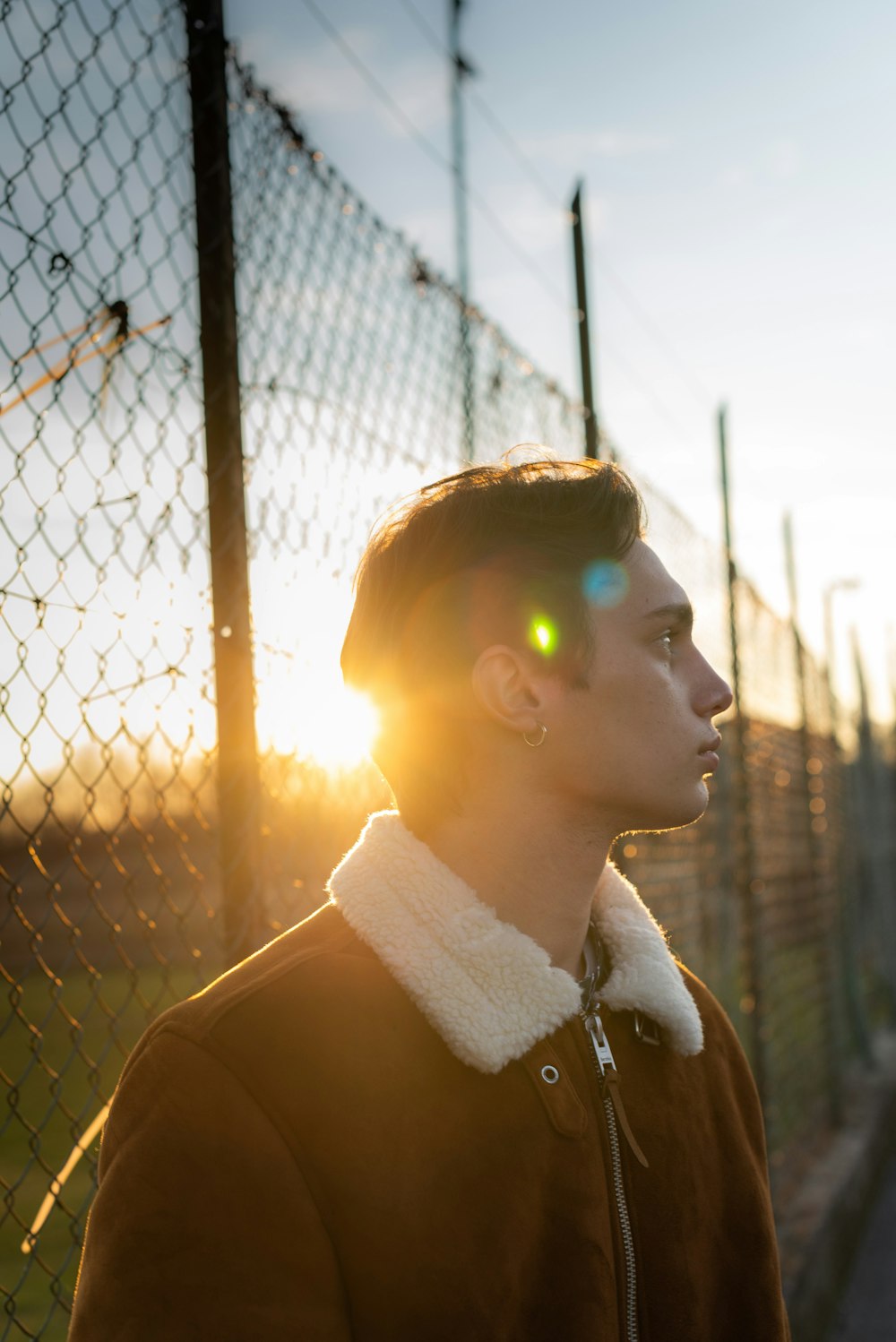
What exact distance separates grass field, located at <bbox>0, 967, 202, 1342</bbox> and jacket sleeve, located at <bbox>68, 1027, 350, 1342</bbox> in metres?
0.26

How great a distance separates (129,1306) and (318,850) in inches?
55.6

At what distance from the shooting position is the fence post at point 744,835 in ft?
15.7

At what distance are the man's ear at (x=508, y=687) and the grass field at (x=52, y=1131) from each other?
0.66 metres

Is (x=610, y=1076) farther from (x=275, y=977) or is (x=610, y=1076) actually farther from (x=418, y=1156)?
(x=275, y=977)

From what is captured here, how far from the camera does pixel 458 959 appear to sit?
4.83 feet

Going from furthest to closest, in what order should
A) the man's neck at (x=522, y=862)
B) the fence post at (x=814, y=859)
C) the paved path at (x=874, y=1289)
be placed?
the fence post at (x=814, y=859) < the paved path at (x=874, y=1289) < the man's neck at (x=522, y=862)

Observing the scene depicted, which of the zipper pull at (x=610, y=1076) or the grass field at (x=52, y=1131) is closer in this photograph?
the zipper pull at (x=610, y=1076)

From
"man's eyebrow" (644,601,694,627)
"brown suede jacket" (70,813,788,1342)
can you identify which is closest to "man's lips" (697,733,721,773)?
"man's eyebrow" (644,601,694,627)

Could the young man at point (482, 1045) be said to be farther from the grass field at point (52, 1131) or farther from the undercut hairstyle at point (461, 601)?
the grass field at point (52, 1131)

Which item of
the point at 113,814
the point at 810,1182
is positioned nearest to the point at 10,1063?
the point at 810,1182

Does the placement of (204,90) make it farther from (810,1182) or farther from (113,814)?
(810,1182)

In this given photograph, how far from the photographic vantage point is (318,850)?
252 cm

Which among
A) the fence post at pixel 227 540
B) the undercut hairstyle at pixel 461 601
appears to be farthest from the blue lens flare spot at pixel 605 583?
the fence post at pixel 227 540

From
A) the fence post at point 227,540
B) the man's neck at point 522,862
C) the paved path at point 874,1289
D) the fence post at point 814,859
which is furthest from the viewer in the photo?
the fence post at point 814,859
